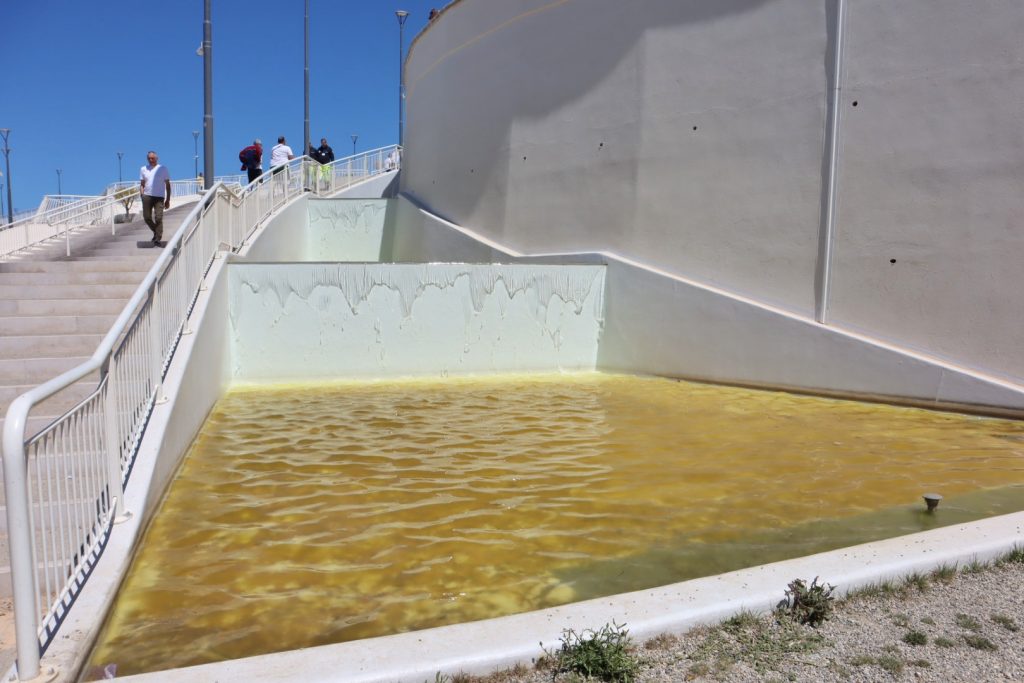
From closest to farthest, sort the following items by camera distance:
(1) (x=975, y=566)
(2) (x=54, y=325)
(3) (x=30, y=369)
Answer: (1) (x=975, y=566) < (3) (x=30, y=369) < (2) (x=54, y=325)

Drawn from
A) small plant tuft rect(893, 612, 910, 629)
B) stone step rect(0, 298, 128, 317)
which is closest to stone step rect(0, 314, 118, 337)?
stone step rect(0, 298, 128, 317)

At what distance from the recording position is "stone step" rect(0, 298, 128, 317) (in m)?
7.76

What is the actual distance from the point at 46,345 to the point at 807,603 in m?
6.93

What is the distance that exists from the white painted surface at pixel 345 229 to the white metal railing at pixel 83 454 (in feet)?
39.9

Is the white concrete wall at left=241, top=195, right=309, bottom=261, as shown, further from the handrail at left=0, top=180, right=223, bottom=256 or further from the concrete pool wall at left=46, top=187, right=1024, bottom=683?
the handrail at left=0, top=180, right=223, bottom=256

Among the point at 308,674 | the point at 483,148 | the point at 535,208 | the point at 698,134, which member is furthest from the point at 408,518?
the point at 483,148

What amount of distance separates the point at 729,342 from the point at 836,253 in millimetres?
1829

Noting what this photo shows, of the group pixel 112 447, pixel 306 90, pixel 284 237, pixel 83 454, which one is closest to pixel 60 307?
pixel 112 447

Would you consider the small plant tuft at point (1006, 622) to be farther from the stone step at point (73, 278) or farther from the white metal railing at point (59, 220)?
the white metal railing at point (59, 220)

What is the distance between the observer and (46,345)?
707 centimetres

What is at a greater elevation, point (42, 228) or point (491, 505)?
point (42, 228)

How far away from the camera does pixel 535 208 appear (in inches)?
557

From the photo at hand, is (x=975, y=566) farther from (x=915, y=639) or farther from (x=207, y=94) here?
(x=207, y=94)

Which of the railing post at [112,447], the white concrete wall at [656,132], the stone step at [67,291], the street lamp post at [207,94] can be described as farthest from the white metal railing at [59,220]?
the railing post at [112,447]
